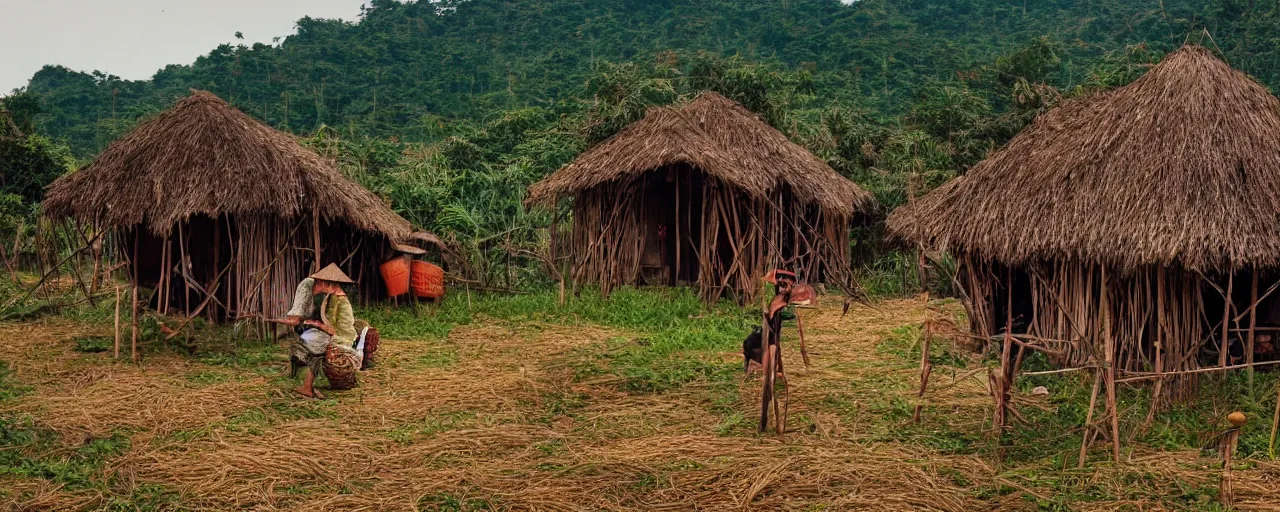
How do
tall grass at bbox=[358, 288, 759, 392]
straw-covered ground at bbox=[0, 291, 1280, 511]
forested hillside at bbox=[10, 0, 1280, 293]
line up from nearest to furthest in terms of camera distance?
straw-covered ground at bbox=[0, 291, 1280, 511], tall grass at bbox=[358, 288, 759, 392], forested hillside at bbox=[10, 0, 1280, 293]

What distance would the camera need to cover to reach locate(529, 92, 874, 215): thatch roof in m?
13.3

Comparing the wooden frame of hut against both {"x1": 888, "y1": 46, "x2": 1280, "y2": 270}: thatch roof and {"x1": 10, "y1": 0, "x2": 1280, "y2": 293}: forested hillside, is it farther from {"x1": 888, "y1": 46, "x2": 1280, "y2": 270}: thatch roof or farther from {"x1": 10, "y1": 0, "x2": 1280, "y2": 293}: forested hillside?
{"x1": 10, "y1": 0, "x2": 1280, "y2": 293}: forested hillside

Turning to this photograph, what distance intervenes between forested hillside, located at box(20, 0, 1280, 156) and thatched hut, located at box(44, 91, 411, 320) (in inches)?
512

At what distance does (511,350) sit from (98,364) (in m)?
3.45

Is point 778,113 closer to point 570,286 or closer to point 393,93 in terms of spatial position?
point 570,286

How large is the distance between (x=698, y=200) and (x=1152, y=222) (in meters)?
7.77

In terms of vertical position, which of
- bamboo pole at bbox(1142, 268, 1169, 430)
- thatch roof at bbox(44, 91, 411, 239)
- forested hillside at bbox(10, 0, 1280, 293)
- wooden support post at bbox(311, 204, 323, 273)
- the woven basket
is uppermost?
forested hillside at bbox(10, 0, 1280, 293)

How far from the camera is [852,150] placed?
19328mm

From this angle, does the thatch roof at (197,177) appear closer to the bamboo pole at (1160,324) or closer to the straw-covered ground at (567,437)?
the straw-covered ground at (567,437)

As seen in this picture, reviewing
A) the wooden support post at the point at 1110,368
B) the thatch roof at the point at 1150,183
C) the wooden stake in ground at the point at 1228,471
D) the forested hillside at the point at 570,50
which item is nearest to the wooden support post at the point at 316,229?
the thatch roof at the point at 1150,183

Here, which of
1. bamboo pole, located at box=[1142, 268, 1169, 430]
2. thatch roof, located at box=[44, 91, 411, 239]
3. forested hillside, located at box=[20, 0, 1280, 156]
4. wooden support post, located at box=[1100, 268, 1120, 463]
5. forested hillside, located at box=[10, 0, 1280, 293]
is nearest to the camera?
wooden support post, located at box=[1100, 268, 1120, 463]

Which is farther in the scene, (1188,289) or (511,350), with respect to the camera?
(511,350)

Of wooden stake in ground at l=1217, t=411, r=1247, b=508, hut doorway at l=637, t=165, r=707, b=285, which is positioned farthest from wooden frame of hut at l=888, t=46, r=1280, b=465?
hut doorway at l=637, t=165, r=707, b=285

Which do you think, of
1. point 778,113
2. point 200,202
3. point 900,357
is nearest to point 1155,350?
point 900,357
